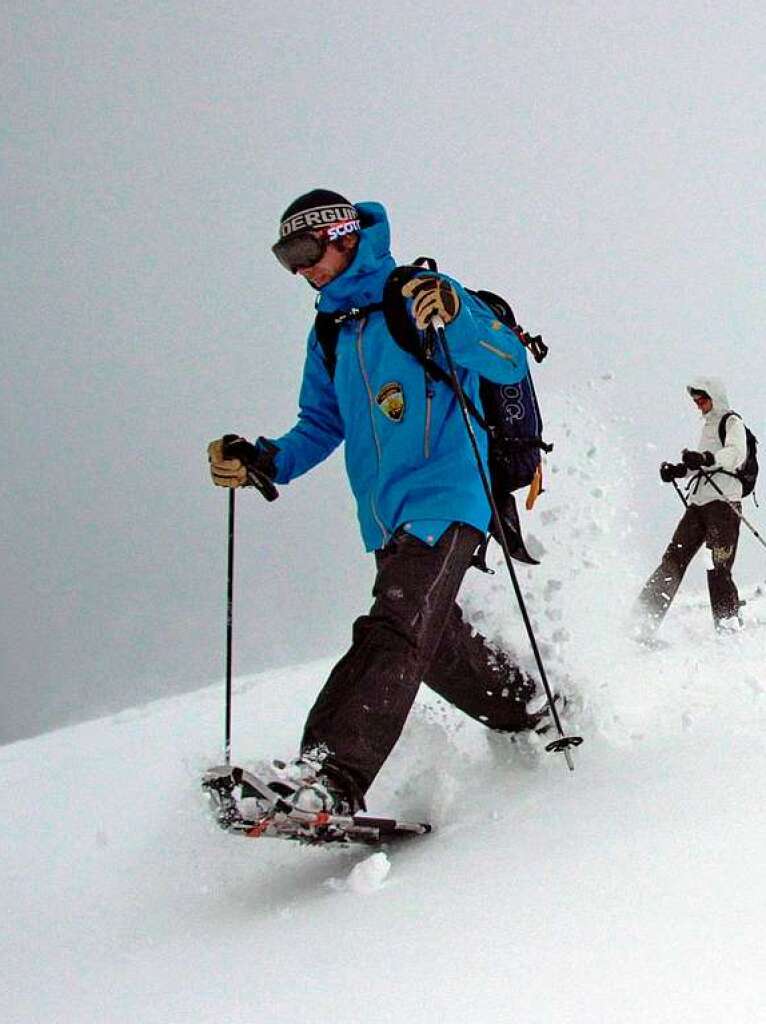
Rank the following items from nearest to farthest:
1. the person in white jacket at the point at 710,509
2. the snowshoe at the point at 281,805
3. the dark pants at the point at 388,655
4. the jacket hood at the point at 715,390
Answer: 1. the snowshoe at the point at 281,805
2. the dark pants at the point at 388,655
3. the person in white jacket at the point at 710,509
4. the jacket hood at the point at 715,390

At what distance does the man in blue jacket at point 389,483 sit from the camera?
272 centimetres

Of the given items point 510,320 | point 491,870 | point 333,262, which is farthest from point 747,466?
point 491,870

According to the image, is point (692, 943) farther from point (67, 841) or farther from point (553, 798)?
point (67, 841)

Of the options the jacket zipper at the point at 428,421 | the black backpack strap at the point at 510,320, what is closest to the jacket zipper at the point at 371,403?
the jacket zipper at the point at 428,421

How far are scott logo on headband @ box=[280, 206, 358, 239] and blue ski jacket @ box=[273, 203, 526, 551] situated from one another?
111 mm

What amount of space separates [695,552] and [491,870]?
4.64 m

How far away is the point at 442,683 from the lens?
10.8 ft

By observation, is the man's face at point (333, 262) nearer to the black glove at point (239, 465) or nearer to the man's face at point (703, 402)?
the black glove at point (239, 465)

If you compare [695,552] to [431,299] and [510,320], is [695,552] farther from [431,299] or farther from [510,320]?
[431,299]

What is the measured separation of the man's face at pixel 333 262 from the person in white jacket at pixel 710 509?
373 cm

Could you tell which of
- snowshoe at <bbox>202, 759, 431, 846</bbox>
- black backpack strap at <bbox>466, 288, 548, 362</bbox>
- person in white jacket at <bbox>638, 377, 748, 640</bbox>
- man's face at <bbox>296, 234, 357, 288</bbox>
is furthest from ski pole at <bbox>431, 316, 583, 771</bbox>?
person in white jacket at <bbox>638, 377, 748, 640</bbox>

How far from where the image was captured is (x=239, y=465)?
11.1 ft

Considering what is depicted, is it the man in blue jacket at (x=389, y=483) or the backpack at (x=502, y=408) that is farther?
the backpack at (x=502, y=408)

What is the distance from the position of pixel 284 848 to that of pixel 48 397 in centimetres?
17801
